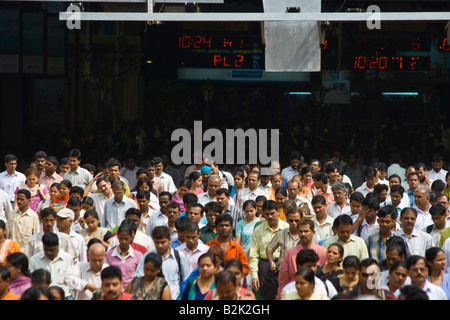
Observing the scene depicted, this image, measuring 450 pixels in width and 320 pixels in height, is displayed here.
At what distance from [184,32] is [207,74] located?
2652mm

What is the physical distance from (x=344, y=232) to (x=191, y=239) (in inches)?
59.9

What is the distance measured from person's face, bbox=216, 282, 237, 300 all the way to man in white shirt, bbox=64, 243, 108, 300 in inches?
56.5

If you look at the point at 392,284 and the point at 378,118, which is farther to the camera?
the point at 378,118

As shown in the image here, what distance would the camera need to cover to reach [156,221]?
33.3ft

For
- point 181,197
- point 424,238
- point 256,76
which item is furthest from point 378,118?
point 424,238

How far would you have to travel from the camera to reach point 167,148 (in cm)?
2212

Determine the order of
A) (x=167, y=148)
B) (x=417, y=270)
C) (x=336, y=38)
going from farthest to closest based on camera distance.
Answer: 1. (x=167, y=148)
2. (x=336, y=38)
3. (x=417, y=270)

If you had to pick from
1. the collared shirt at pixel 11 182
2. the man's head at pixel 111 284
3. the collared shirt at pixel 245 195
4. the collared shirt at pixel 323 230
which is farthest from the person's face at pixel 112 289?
the collared shirt at pixel 11 182

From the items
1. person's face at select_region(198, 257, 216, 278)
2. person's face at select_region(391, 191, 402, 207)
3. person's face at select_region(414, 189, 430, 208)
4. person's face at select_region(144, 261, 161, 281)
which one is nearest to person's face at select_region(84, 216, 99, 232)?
person's face at select_region(144, 261, 161, 281)

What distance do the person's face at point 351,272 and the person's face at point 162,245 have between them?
1677mm

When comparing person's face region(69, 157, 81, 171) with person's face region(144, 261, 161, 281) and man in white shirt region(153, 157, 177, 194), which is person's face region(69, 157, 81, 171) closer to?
man in white shirt region(153, 157, 177, 194)

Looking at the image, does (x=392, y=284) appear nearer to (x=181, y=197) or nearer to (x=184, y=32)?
(x=181, y=197)

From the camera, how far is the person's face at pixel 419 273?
7152mm

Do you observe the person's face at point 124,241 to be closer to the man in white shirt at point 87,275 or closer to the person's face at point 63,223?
the man in white shirt at point 87,275
